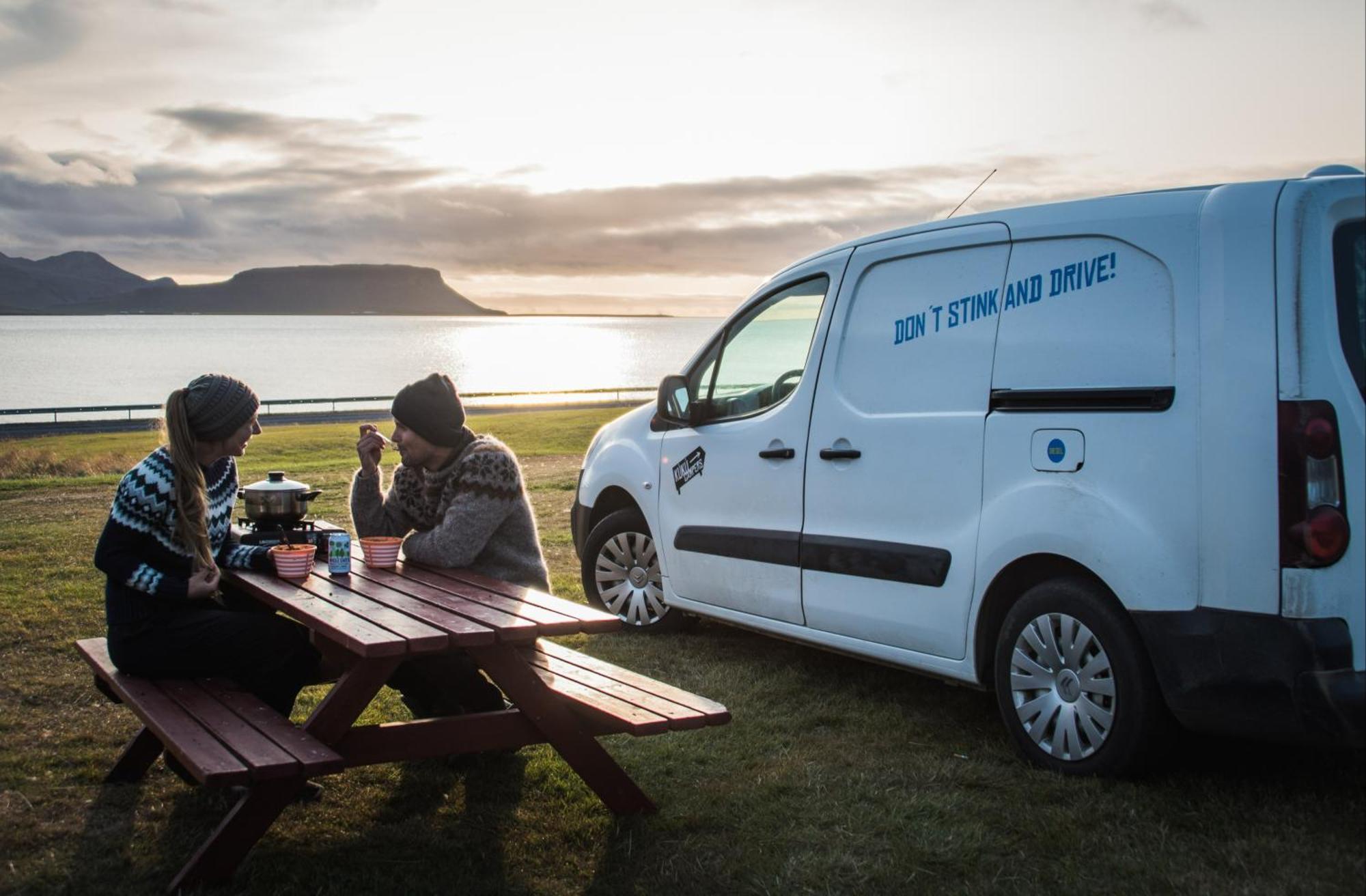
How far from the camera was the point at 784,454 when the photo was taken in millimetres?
6125

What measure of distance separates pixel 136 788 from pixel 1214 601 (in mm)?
4073

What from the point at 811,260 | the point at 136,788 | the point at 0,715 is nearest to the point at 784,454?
the point at 811,260

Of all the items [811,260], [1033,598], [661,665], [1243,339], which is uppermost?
[811,260]

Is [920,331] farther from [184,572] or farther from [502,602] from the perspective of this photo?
[184,572]

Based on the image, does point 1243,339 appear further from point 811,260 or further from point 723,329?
point 723,329

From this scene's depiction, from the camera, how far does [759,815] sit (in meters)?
4.55

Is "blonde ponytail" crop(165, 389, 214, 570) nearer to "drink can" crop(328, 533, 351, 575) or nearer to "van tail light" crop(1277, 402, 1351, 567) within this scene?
"drink can" crop(328, 533, 351, 575)

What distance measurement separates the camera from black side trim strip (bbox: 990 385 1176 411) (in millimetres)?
4441

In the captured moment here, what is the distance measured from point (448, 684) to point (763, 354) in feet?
8.64

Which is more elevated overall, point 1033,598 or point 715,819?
point 1033,598

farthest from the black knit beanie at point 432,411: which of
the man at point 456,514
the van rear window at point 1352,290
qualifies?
the van rear window at point 1352,290

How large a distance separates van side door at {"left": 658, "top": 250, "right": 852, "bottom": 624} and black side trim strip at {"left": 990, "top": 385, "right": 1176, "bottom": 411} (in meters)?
1.23

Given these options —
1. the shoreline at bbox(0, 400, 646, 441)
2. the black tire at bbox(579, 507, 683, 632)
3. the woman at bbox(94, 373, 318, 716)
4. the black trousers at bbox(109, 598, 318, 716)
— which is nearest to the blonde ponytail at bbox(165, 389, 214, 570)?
the woman at bbox(94, 373, 318, 716)

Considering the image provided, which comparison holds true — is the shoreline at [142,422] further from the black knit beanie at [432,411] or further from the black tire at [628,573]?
the black knit beanie at [432,411]
